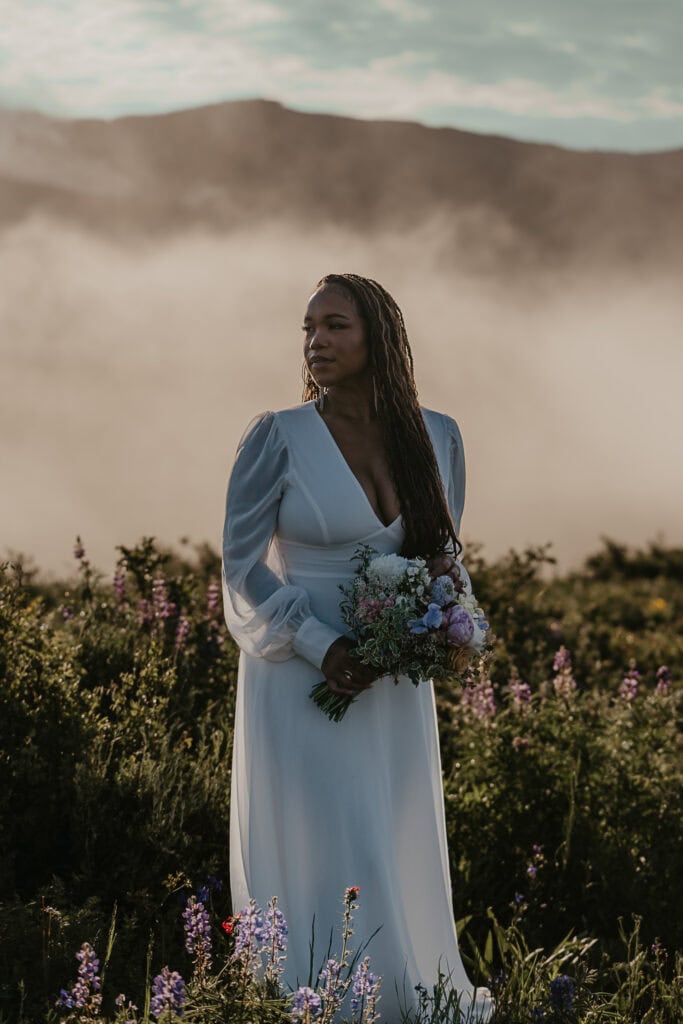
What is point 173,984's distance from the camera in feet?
12.2

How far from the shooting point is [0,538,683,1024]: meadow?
15.3ft

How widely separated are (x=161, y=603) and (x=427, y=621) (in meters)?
3.35

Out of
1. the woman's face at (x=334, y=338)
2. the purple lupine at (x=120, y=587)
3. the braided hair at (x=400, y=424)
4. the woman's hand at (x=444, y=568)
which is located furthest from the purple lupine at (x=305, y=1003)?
the purple lupine at (x=120, y=587)

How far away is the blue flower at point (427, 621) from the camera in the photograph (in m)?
4.29

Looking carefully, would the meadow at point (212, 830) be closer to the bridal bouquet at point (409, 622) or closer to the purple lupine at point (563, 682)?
the purple lupine at point (563, 682)

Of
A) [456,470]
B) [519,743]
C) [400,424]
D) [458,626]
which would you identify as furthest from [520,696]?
[458,626]

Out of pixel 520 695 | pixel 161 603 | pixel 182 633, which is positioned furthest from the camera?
pixel 161 603

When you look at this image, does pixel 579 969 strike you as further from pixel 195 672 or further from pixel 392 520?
pixel 195 672

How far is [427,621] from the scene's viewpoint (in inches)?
169

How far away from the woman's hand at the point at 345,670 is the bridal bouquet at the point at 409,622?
3cm

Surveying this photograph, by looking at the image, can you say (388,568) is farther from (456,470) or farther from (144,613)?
(144,613)

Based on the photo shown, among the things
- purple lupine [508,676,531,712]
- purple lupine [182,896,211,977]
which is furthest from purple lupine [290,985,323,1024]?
purple lupine [508,676,531,712]

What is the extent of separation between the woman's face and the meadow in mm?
1138

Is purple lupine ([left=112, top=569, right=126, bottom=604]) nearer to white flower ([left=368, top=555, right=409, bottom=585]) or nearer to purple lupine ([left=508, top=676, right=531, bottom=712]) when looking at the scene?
purple lupine ([left=508, top=676, right=531, bottom=712])
